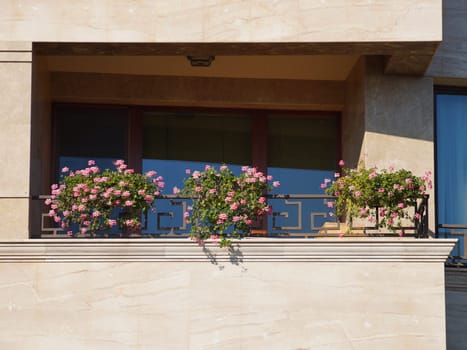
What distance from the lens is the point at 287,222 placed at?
16938 millimetres

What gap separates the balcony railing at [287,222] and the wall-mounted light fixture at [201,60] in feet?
7.52

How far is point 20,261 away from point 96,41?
343cm

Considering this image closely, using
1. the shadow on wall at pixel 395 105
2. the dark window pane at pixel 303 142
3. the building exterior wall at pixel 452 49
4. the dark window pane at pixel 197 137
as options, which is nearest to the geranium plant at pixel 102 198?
the dark window pane at pixel 197 137

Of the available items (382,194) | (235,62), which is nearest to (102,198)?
(382,194)

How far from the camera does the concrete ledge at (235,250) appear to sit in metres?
12.9

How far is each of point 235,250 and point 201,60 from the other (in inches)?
150

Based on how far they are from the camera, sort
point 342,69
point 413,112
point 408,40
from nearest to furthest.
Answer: point 408,40, point 413,112, point 342,69
